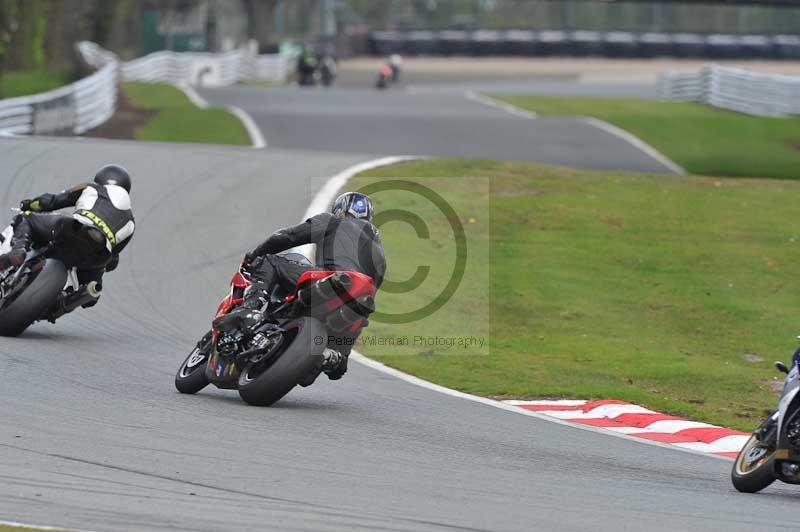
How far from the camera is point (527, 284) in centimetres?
1567

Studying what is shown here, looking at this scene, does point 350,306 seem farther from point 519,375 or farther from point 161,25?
point 161,25

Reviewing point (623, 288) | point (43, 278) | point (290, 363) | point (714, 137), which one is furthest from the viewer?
point (714, 137)

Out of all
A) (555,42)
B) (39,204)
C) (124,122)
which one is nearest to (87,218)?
(39,204)

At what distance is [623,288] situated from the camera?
15898 mm

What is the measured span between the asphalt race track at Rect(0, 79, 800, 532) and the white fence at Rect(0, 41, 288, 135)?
40.5ft

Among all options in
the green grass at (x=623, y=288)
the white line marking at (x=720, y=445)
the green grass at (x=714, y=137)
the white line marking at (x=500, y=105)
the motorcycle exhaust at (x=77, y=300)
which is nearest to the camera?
the white line marking at (x=720, y=445)

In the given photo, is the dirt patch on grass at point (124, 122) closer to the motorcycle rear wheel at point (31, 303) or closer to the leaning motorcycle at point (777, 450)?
the motorcycle rear wheel at point (31, 303)

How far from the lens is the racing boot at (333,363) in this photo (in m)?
8.98

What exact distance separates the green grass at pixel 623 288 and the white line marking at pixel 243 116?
6589 mm

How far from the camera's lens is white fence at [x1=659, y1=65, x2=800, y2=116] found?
40.7m

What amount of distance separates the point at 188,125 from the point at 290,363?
23.0m

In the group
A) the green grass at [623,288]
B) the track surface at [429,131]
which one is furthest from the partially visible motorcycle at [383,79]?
the green grass at [623,288]

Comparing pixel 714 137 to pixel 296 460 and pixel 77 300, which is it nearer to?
pixel 77 300

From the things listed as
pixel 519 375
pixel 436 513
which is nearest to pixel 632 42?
pixel 519 375
